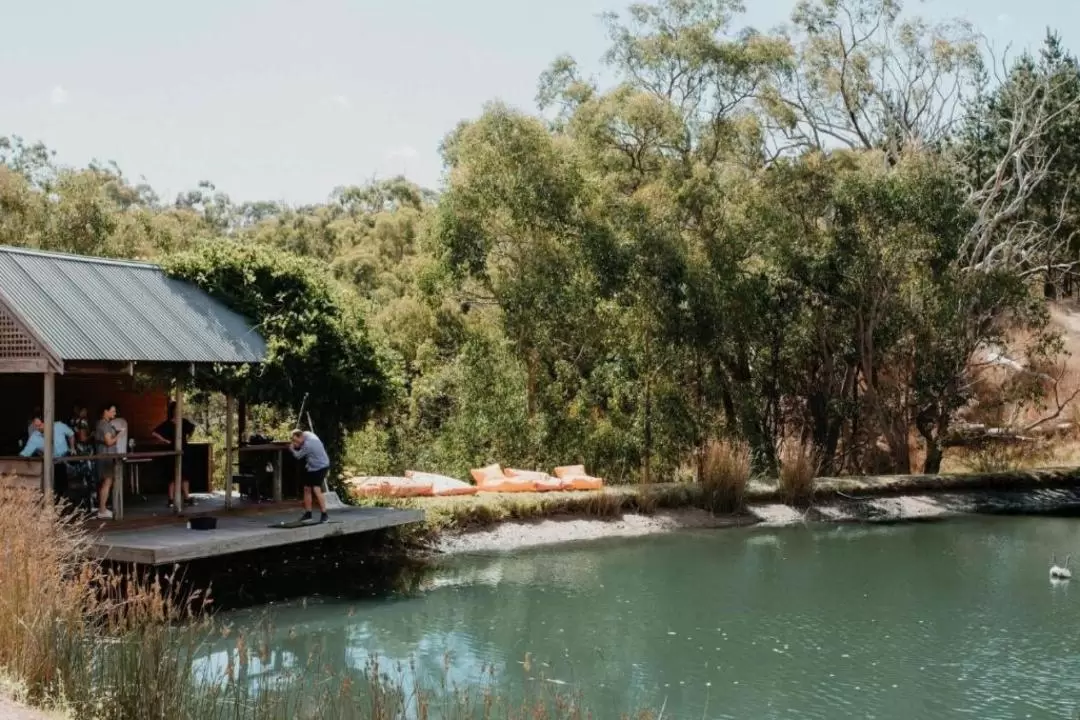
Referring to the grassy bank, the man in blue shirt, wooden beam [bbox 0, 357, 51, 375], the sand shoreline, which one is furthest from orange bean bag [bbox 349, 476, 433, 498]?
wooden beam [bbox 0, 357, 51, 375]

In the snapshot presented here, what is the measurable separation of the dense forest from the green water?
4.53 metres

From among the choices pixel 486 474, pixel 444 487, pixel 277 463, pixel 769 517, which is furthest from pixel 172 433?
pixel 769 517

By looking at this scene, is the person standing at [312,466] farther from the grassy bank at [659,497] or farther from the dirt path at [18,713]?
the dirt path at [18,713]

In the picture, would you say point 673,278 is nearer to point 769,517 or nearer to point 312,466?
point 769,517

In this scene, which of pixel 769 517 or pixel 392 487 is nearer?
pixel 392 487

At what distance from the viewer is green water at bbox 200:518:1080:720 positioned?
8.43 m

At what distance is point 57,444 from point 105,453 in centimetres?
49

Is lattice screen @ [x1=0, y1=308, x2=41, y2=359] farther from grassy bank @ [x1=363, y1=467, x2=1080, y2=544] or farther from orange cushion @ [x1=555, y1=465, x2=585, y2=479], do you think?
orange cushion @ [x1=555, y1=465, x2=585, y2=479]

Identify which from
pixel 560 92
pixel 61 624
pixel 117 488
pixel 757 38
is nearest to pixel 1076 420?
pixel 757 38

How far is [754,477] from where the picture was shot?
Answer: 63.9ft

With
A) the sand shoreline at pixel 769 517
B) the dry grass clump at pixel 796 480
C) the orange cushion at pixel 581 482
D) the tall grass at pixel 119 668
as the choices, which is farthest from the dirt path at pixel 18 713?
the dry grass clump at pixel 796 480

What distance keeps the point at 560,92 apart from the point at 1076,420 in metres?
13.8

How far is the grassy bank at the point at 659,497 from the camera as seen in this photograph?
47.3 ft

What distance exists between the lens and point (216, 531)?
11141mm
